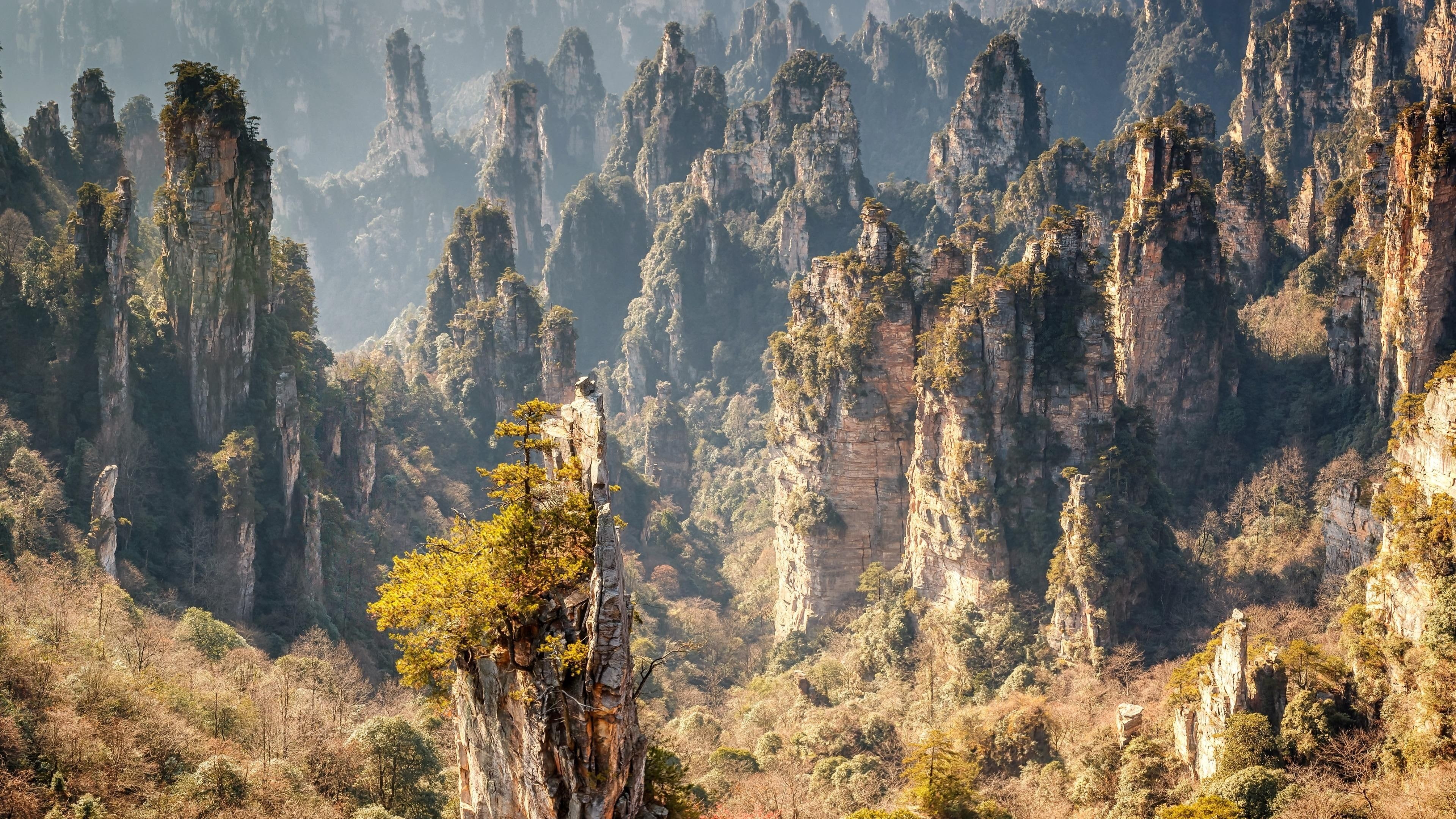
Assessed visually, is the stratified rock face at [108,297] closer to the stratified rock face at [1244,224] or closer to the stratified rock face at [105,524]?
the stratified rock face at [105,524]

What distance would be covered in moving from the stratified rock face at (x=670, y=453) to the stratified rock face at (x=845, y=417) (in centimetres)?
3598

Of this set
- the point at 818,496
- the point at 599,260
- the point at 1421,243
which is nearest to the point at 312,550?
the point at 818,496

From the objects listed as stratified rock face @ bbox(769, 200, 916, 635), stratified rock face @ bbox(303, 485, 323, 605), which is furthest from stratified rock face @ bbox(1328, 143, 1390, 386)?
stratified rock face @ bbox(303, 485, 323, 605)

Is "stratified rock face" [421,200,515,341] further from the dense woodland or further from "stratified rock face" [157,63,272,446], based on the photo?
"stratified rock face" [157,63,272,446]

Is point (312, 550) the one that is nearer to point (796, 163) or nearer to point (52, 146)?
point (52, 146)

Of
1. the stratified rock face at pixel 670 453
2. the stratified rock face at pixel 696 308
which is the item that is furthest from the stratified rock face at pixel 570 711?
the stratified rock face at pixel 696 308

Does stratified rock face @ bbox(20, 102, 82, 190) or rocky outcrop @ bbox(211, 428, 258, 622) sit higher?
stratified rock face @ bbox(20, 102, 82, 190)

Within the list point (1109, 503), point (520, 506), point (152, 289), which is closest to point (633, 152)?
point (152, 289)

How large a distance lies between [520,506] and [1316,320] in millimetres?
54604

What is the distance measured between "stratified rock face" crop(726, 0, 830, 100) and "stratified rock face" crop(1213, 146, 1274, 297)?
102280 millimetres

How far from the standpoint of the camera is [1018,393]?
55.3 meters

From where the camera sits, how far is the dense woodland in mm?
29922

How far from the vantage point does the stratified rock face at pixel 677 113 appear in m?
129

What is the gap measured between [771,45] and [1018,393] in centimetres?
12793
